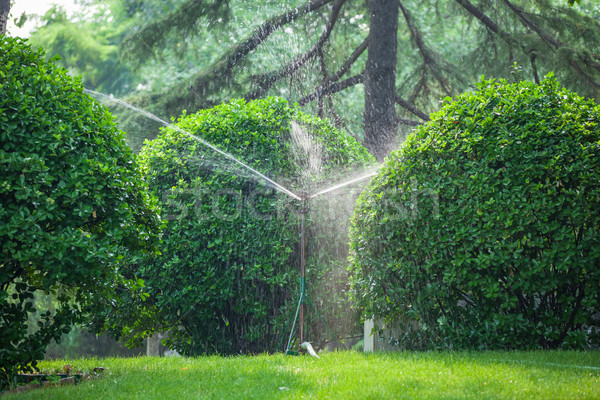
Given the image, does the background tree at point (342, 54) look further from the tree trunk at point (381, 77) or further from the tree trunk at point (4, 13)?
the tree trunk at point (4, 13)

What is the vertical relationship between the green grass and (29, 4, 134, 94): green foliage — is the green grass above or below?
below

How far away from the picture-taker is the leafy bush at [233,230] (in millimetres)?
6820

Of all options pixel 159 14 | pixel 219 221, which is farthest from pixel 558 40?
pixel 159 14

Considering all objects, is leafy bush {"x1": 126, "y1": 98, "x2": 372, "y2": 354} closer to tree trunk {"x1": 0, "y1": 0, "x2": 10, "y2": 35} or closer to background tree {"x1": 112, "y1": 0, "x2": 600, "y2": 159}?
tree trunk {"x1": 0, "y1": 0, "x2": 10, "y2": 35}

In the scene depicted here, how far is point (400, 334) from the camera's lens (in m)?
6.45

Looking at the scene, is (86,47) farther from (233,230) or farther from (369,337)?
(369,337)

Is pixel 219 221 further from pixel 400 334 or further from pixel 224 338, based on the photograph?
pixel 400 334

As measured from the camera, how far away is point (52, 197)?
4875 millimetres

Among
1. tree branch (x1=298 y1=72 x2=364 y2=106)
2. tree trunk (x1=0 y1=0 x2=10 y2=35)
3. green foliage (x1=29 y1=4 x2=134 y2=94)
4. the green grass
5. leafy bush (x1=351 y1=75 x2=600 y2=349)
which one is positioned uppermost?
green foliage (x1=29 y1=4 x2=134 y2=94)

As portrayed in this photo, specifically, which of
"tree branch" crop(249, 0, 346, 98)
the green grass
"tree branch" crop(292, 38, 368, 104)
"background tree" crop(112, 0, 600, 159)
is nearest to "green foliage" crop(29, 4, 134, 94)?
"background tree" crop(112, 0, 600, 159)

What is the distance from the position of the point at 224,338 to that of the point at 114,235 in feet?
8.49

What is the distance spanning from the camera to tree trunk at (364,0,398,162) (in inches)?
399

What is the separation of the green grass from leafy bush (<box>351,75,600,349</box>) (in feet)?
1.70

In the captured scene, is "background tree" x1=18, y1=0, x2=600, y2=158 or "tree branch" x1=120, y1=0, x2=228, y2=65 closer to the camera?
"background tree" x1=18, y1=0, x2=600, y2=158
